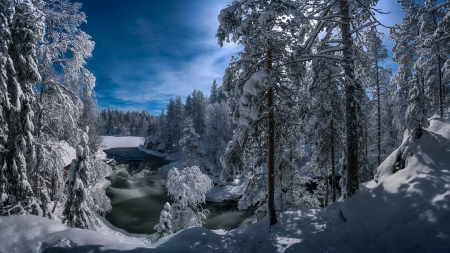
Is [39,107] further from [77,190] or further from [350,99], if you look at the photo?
[350,99]

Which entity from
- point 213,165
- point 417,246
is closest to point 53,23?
point 417,246

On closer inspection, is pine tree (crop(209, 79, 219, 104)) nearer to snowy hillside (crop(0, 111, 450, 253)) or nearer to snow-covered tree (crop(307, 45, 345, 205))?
snow-covered tree (crop(307, 45, 345, 205))

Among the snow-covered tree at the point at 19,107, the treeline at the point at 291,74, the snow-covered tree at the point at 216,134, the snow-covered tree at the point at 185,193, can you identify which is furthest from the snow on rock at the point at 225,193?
the snow-covered tree at the point at 19,107

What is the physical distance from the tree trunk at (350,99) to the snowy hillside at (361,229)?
61 centimetres

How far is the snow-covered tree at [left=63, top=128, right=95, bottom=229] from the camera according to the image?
9.15m

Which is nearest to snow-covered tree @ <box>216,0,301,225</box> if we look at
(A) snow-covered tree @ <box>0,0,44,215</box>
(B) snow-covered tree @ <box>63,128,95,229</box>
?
(B) snow-covered tree @ <box>63,128,95,229</box>

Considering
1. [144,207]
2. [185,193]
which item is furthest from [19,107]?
[144,207]

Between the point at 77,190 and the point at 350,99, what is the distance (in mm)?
11721

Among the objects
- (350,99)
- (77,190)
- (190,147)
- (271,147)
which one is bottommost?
(77,190)

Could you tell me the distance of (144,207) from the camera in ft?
88.4

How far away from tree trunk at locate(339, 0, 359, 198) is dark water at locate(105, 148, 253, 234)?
16936 millimetres

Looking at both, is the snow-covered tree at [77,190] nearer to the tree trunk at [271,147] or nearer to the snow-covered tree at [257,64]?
the snow-covered tree at [257,64]

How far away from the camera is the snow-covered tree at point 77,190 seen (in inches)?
360

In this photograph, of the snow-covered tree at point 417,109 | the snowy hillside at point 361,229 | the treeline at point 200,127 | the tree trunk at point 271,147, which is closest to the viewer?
the snowy hillside at point 361,229
